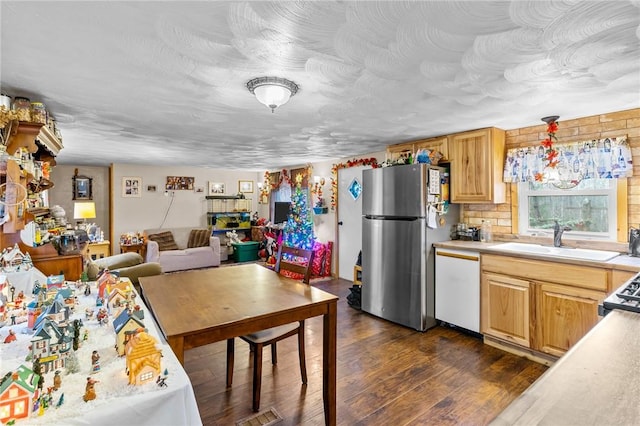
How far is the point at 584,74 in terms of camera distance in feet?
6.20

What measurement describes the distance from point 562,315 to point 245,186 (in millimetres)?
6580

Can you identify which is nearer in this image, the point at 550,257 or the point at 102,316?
the point at 102,316

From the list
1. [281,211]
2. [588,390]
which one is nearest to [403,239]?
[588,390]

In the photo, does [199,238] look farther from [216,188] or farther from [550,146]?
[550,146]

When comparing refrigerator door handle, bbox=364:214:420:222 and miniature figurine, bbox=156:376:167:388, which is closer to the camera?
miniature figurine, bbox=156:376:167:388

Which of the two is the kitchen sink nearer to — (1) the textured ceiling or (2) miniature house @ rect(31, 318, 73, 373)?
(1) the textured ceiling

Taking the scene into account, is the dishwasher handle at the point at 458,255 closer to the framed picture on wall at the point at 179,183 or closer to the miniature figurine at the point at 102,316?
the miniature figurine at the point at 102,316

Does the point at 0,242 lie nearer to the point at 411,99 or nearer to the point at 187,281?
the point at 187,281

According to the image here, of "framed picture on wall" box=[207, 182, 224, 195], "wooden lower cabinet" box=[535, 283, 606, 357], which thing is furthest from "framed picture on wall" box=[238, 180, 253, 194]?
"wooden lower cabinet" box=[535, 283, 606, 357]

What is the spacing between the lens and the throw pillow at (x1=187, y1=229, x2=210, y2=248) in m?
6.43

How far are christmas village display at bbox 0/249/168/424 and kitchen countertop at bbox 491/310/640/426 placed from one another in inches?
38.3

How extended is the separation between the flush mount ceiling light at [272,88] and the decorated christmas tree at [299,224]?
12.9ft

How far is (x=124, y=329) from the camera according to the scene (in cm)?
112

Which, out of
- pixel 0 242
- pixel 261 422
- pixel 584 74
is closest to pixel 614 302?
pixel 584 74
